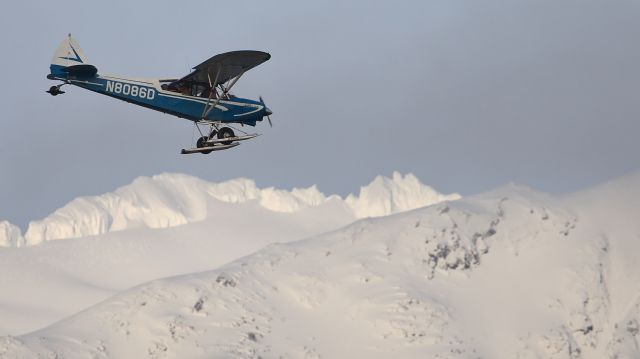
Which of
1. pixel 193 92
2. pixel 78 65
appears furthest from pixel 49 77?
pixel 193 92

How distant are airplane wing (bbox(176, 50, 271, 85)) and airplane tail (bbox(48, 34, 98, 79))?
7020 mm

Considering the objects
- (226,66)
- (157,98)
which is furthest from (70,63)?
(226,66)

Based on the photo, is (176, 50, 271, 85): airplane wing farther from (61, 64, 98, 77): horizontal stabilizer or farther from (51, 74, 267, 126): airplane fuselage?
(61, 64, 98, 77): horizontal stabilizer

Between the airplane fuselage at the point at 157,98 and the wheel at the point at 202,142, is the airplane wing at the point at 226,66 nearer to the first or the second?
the airplane fuselage at the point at 157,98

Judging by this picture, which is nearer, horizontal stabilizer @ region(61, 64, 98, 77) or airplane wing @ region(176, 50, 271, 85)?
airplane wing @ region(176, 50, 271, 85)

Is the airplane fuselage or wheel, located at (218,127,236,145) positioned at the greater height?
the airplane fuselage

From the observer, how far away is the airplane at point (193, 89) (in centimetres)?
11500

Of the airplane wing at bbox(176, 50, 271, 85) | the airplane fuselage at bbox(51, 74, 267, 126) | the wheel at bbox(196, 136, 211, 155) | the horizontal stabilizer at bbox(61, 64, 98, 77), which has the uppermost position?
the airplane wing at bbox(176, 50, 271, 85)

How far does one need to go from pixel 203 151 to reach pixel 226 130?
4.53 metres

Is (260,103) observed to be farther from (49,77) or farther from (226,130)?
(49,77)

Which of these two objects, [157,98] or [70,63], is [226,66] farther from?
[70,63]

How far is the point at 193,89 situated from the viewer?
11762 cm

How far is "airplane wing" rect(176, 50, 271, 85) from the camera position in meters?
114

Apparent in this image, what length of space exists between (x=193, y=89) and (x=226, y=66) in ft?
10.9
